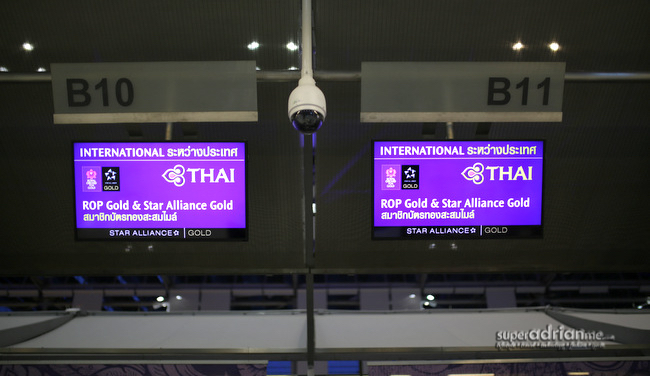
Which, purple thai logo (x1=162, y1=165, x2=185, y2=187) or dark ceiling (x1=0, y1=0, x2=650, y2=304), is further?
dark ceiling (x1=0, y1=0, x2=650, y2=304)

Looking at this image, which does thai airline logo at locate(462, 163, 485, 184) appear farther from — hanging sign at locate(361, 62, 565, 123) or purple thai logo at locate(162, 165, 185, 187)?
purple thai logo at locate(162, 165, 185, 187)

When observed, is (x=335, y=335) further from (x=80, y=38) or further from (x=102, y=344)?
(x=80, y=38)

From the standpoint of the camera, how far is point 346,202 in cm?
474

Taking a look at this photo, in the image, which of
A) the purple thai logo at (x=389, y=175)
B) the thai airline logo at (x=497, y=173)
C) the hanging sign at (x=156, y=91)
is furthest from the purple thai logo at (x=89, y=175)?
the thai airline logo at (x=497, y=173)

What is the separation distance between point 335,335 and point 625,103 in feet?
11.2

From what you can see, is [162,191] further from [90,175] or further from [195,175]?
[90,175]

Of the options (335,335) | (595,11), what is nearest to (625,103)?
(595,11)

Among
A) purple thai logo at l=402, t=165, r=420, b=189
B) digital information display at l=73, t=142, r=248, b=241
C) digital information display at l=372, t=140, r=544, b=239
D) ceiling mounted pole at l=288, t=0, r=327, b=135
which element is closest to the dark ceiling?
digital information display at l=73, t=142, r=248, b=241

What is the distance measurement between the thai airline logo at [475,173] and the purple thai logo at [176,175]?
2.26 meters

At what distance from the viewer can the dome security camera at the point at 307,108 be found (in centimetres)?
292

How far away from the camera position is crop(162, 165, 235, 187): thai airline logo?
388cm

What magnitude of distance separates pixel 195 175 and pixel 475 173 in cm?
225

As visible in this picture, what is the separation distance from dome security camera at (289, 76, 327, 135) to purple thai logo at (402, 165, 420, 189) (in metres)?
1.20

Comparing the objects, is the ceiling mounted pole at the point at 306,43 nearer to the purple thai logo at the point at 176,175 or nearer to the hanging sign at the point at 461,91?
the hanging sign at the point at 461,91
